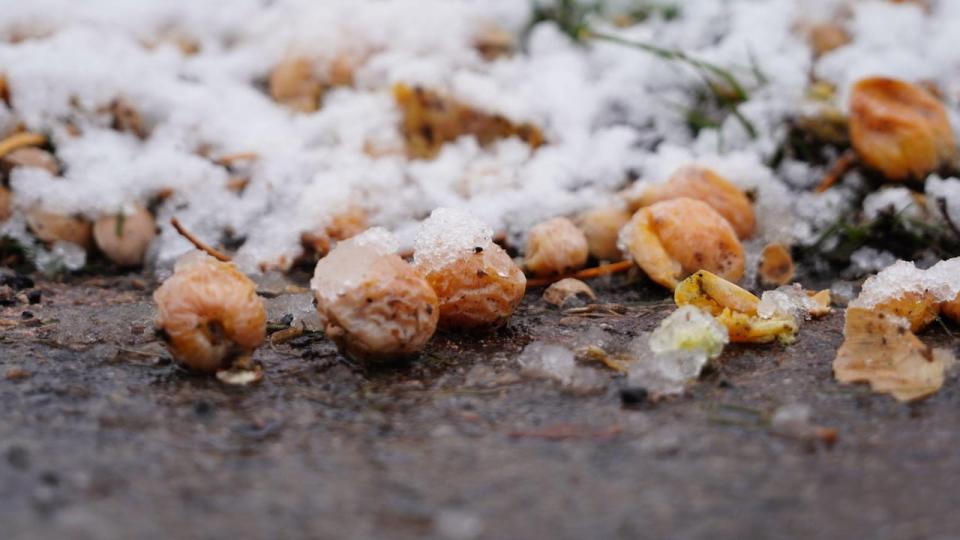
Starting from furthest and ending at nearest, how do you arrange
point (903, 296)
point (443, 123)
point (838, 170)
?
point (443, 123), point (838, 170), point (903, 296)

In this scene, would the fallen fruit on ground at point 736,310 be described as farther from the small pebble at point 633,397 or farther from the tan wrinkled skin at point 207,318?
the tan wrinkled skin at point 207,318

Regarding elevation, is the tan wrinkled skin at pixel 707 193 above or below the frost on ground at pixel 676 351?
above

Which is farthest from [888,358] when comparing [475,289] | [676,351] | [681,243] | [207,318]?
[207,318]

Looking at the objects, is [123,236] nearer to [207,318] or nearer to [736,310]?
[207,318]

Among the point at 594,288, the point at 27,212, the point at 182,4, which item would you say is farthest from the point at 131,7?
the point at 594,288

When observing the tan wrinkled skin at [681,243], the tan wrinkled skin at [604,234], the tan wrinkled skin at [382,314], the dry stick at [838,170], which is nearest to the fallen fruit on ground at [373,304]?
the tan wrinkled skin at [382,314]

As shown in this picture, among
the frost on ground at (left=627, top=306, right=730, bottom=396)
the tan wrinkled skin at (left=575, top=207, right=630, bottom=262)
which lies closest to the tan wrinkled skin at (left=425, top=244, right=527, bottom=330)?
the frost on ground at (left=627, top=306, right=730, bottom=396)

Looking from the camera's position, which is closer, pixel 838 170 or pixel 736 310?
pixel 736 310
